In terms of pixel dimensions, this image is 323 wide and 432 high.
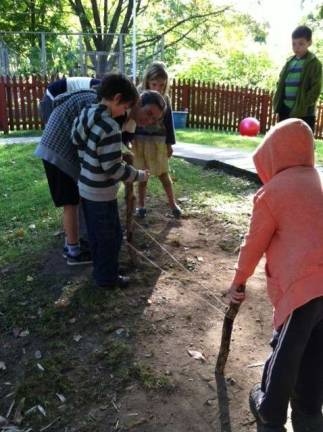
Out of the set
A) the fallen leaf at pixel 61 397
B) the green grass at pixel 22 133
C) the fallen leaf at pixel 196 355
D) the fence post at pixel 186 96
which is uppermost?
the fence post at pixel 186 96

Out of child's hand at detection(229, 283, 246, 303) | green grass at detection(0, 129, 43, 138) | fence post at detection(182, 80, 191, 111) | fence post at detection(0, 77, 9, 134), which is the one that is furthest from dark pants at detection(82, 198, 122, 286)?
fence post at detection(182, 80, 191, 111)

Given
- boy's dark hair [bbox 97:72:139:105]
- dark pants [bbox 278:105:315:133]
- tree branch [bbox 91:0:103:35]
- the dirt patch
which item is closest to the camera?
the dirt patch

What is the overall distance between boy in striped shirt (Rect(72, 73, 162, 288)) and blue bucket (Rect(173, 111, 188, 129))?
10400 mm

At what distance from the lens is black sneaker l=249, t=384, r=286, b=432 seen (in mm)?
2197

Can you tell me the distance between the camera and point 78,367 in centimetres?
281

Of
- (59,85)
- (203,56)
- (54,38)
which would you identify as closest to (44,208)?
(59,85)

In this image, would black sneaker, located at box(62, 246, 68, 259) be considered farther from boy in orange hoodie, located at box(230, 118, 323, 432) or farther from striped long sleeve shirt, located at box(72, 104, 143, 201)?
boy in orange hoodie, located at box(230, 118, 323, 432)

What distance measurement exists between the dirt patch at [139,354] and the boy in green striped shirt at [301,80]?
2.59 metres

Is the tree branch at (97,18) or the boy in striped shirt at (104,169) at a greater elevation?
the tree branch at (97,18)

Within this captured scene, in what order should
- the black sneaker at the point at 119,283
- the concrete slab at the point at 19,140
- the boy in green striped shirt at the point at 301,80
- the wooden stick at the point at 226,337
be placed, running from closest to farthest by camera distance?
the wooden stick at the point at 226,337 → the black sneaker at the point at 119,283 → the boy in green striped shirt at the point at 301,80 → the concrete slab at the point at 19,140

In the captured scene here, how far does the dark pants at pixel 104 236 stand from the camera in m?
3.38

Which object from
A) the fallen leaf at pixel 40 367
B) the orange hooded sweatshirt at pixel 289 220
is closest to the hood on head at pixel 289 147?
the orange hooded sweatshirt at pixel 289 220

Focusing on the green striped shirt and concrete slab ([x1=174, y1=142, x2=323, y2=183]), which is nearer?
the green striped shirt

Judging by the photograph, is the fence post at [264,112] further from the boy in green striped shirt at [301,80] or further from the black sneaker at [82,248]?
the black sneaker at [82,248]
